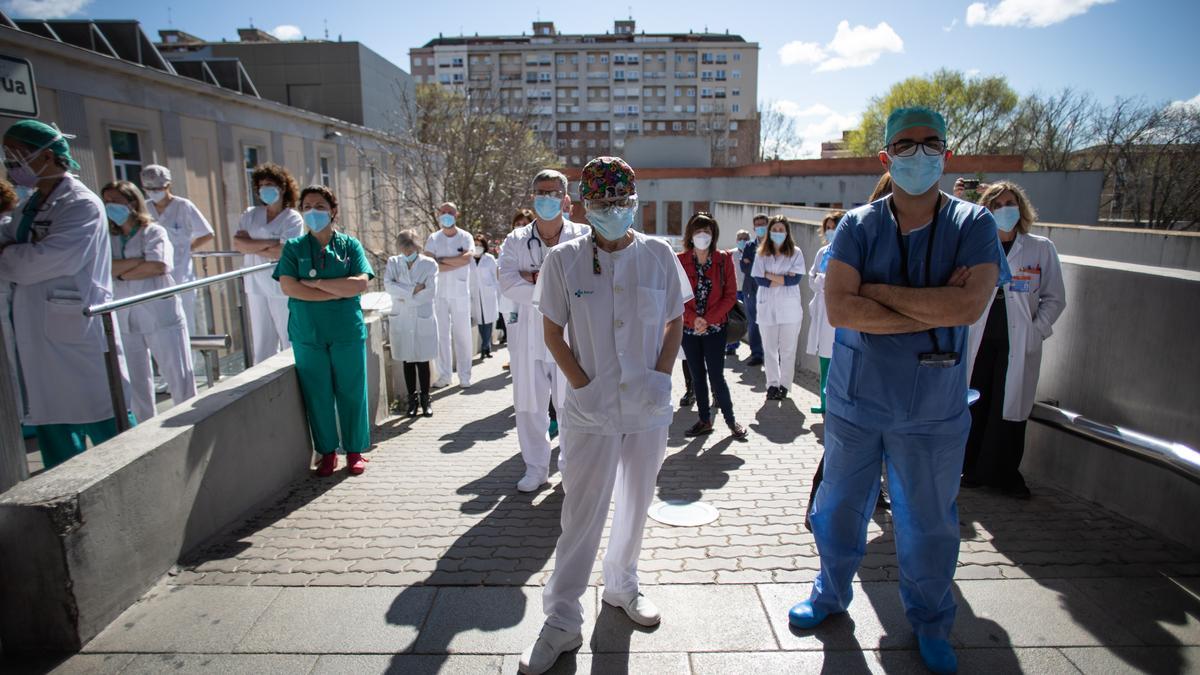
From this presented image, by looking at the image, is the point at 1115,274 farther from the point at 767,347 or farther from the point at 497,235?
the point at 497,235

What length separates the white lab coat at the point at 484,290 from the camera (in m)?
10.5

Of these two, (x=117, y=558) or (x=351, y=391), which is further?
(x=351, y=391)

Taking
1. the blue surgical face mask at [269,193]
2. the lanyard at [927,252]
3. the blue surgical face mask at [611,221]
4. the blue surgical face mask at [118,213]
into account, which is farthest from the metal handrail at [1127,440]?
the blue surgical face mask at [118,213]

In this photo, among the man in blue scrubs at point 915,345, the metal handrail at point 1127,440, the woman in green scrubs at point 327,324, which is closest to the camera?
the man in blue scrubs at point 915,345

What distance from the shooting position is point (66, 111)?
13.0m

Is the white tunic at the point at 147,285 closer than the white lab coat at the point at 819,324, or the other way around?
the white tunic at the point at 147,285

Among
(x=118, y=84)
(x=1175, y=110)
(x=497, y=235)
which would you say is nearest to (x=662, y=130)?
(x=1175, y=110)

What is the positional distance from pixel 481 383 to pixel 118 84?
11289 millimetres

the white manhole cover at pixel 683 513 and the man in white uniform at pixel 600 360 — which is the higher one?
the man in white uniform at pixel 600 360

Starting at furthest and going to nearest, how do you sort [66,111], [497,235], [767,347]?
[497,235], [66,111], [767,347]

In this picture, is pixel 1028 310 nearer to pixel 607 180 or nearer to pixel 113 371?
pixel 607 180

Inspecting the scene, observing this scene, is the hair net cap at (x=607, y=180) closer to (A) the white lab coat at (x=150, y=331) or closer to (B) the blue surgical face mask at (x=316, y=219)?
(B) the blue surgical face mask at (x=316, y=219)

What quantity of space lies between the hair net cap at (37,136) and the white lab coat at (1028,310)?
18.7ft

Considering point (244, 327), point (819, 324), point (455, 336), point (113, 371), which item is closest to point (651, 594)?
point (113, 371)
